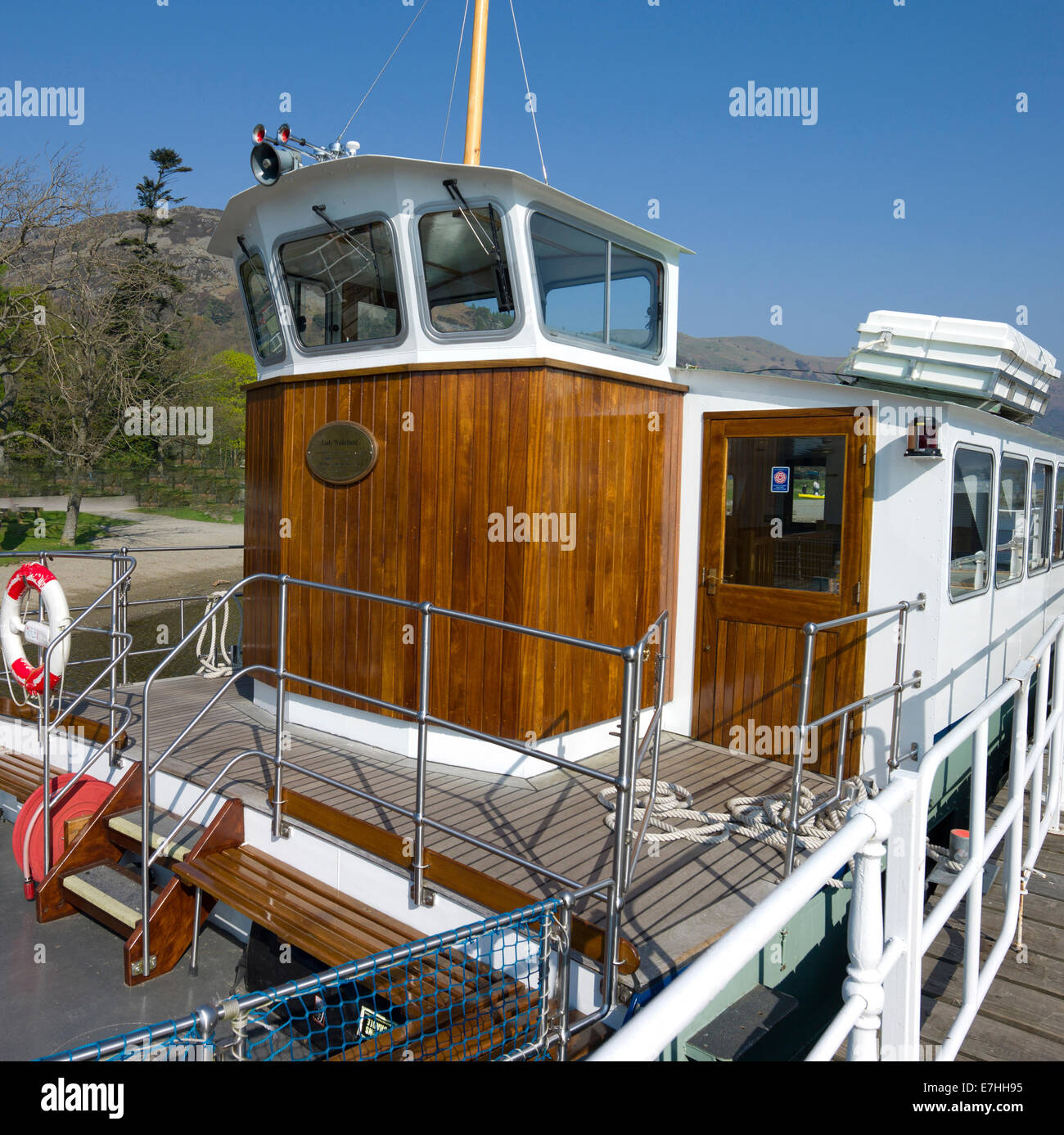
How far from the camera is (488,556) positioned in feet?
17.1

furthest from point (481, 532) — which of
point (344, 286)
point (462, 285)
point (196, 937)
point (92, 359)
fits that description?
point (92, 359)

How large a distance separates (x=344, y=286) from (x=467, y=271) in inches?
36.9

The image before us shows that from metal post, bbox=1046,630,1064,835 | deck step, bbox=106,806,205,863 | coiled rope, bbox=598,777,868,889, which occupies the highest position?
metal post, bbox=1046,630,1064,835

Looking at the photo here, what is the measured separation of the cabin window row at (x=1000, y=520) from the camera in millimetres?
5633

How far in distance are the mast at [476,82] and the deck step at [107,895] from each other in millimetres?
5063

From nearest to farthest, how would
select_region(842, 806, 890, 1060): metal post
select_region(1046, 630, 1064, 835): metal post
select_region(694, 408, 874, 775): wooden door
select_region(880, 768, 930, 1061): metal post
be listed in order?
select_region(842, 806, 890, 1060): metal post, select_region(880, 768, 930, 1061): metal post, select_region(1046, 630, 1064, 835): metal post, select_region(694, 408, 874, 775): wooden door

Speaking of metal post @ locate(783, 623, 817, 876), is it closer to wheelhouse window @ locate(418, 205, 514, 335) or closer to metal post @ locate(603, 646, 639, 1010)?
metal post @ locate(603, 646, 639, 1010)

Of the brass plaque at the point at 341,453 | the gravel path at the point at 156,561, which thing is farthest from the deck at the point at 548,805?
the gravel path at the point at 156,561

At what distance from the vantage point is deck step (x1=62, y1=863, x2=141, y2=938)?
4.80m

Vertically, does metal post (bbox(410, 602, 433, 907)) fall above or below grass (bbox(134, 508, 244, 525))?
above

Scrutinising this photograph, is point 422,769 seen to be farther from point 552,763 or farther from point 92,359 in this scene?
point 92,359

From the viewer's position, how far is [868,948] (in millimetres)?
1747

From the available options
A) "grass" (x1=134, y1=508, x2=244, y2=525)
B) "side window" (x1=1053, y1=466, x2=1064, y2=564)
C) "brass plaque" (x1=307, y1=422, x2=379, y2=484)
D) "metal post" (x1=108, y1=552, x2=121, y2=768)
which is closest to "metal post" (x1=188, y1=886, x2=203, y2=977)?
"metal post" (x1=108, y1=552, x2=121, y2=768)

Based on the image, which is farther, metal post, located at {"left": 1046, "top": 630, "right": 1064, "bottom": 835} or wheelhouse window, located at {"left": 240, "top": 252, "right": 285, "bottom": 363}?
wheelhouse window, located at {"left": 240, "top": 252, "right": 285, "bottom": 363}
